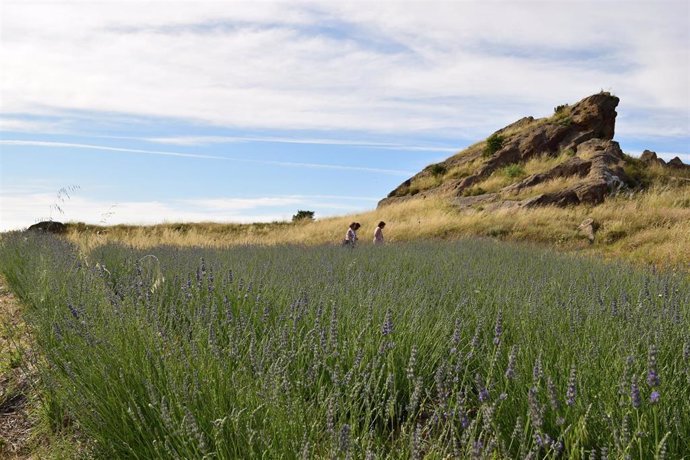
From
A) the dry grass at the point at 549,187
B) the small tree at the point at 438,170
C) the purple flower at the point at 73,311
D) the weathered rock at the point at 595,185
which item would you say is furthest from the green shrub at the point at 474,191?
the purple flower at the point at 73,311

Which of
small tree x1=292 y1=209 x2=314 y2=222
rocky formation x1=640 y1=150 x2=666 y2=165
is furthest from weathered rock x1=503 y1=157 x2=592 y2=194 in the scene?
small tree x1=292 y1=209 x2=314 y2=222

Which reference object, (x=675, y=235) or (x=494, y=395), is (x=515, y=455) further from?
(x=675, y=235)

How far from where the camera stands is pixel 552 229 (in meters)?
16.5

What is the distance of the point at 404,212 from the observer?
77.3 ft

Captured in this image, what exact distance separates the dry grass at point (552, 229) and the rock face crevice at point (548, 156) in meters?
0.91

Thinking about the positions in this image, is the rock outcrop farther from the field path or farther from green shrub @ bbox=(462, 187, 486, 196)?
the field path

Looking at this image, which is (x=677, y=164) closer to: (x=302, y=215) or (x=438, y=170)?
(x=438, y=170)

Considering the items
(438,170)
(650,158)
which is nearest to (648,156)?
(650,158)

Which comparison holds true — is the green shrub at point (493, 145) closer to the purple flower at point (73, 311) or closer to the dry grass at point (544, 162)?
the dry grass at point (544, 162)

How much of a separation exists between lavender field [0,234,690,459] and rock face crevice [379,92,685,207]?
51.3ft

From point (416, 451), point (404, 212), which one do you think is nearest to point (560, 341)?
point (416, 451)

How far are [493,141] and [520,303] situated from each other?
85.6 feet

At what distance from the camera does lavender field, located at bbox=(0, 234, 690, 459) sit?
7.76 feet

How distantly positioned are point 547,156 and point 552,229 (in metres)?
10.9
